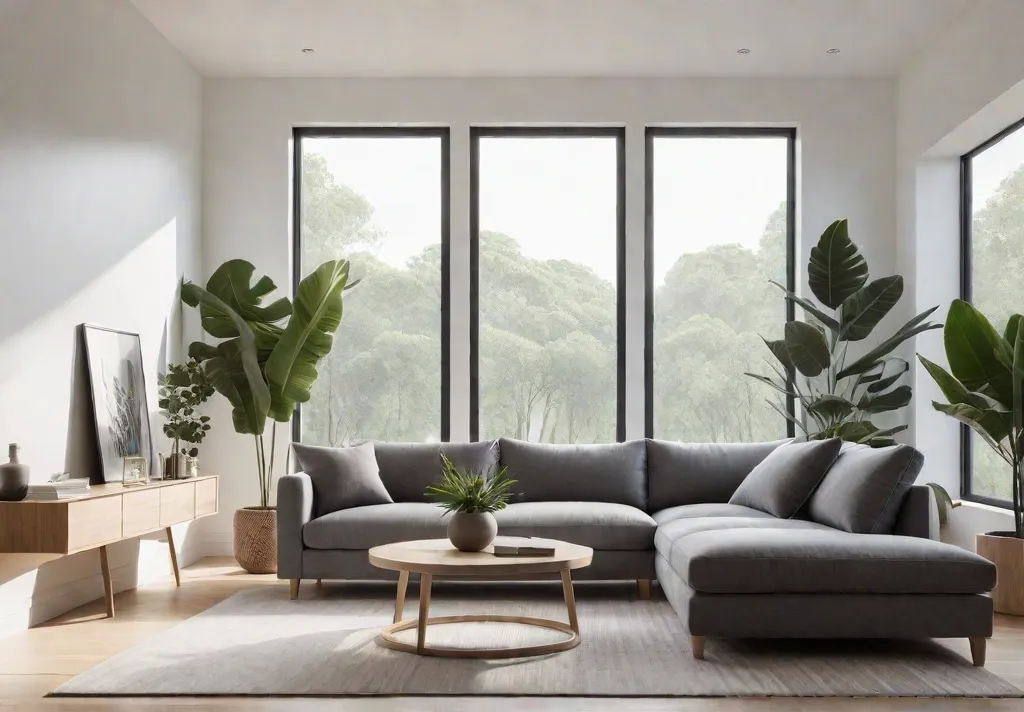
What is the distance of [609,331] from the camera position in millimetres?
6570

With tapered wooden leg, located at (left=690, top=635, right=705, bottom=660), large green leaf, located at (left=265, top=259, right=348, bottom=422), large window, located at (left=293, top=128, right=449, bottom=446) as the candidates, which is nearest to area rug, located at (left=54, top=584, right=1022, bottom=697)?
tapered wooden leg, located at (left=690, top=635, right=705, bottom=660)

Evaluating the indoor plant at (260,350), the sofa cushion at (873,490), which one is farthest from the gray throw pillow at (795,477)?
the indoor plant at (260,350)

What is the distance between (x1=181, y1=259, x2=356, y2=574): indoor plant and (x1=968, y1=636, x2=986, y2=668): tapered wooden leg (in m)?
3.68

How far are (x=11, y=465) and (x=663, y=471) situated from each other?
3244 millimetres

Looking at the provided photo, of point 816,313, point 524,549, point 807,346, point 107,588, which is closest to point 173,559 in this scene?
point 107,588

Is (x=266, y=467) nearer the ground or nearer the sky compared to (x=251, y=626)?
nearer the sky

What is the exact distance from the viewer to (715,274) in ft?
21.7

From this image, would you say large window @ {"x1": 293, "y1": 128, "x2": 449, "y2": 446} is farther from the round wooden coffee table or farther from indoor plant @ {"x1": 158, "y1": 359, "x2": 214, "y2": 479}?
the round wooden coffee table

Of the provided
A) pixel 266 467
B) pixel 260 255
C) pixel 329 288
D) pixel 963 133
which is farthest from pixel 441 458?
pixel 963 133

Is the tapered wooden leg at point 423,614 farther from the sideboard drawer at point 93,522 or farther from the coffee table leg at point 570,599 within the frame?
the sideboard drawer at point 93,522

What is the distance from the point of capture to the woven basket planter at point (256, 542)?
5.72 meters

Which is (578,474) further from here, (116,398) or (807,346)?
(116,398)

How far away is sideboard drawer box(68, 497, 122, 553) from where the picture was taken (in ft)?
12.8

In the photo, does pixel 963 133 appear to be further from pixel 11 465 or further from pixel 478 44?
pixel 11 465
